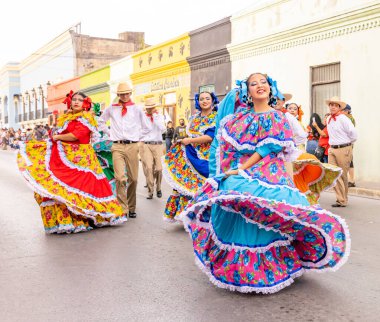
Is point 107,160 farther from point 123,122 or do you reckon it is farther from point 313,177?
point 313,177

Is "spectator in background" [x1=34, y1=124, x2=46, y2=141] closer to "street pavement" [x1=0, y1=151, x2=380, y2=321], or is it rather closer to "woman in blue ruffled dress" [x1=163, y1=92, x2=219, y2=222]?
"street pavement" [x1=0, y1=151, x2=380, y2=321]

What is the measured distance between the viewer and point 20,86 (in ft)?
207

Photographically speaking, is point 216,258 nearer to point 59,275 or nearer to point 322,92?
point 59,275

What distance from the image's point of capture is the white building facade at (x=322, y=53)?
1352cm

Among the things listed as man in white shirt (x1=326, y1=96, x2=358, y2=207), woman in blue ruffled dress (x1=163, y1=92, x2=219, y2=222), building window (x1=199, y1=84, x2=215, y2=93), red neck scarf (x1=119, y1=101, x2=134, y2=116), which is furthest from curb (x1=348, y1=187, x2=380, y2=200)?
building window (x1=199, y1=84, x2=215, y2=93)

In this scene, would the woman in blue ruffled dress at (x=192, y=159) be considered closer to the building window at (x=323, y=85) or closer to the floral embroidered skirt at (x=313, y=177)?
the floral embroidered skirt at (x=313, y=177)

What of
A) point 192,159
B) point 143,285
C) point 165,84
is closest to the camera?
point 143,285

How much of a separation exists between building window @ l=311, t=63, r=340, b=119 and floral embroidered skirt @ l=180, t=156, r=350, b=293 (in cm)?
1102

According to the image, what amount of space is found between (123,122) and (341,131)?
3.90 meters

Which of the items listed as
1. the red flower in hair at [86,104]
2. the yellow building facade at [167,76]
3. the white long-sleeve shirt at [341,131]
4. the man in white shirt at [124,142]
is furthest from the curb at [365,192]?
the yellow building facade at [167,76]

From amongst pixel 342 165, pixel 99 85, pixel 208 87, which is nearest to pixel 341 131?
pixel 342 165

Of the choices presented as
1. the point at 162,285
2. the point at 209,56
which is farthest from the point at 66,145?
the point at 209,56

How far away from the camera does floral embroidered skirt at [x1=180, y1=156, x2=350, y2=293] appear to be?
4.16 m

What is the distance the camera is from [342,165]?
31.8 feet
